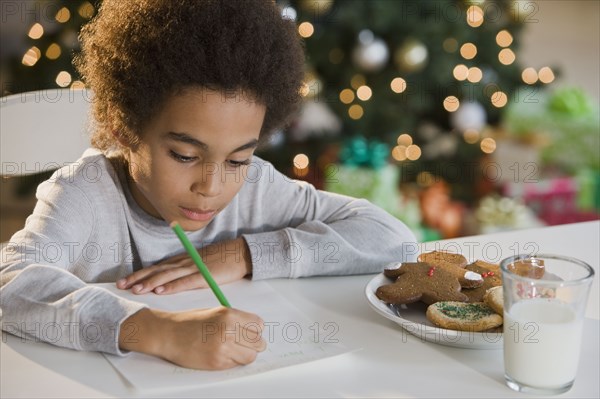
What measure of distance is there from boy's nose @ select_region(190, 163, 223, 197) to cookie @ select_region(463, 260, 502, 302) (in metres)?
0.34

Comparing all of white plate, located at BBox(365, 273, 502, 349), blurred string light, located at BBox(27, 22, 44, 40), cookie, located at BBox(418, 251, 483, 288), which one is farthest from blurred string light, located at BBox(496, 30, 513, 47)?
white plate, located at BBox(365, 273, 502, 349)

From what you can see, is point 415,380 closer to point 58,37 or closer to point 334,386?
point 334,386

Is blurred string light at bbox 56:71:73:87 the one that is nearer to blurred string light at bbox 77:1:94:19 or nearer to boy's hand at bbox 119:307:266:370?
blurred string light at bbox 77:1:94:19

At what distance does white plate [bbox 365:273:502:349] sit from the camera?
863 mm

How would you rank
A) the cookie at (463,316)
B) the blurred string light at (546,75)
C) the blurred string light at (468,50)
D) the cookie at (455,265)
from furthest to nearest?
the blurred string light at (546,75)
the blurred string light at (468,50)
the cookie at (455,265)
the cookie at (463,316)

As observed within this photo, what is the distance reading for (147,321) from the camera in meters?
0.89

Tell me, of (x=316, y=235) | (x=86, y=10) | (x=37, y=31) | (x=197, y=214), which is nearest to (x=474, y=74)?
(x=86, y=10)

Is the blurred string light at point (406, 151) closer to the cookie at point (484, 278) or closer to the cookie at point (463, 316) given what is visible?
the cookie at point (484, 278)

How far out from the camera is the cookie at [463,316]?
875 millimetres

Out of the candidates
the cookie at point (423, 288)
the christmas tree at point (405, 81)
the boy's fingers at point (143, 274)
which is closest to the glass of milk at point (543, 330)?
the cookie at point (423, 288)

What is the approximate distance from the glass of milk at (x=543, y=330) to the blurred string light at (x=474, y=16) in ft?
6.38

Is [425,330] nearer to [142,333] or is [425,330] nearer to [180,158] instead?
[142,333]

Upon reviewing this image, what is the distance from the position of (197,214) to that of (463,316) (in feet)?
1.35

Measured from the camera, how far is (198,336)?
2.83 feet
